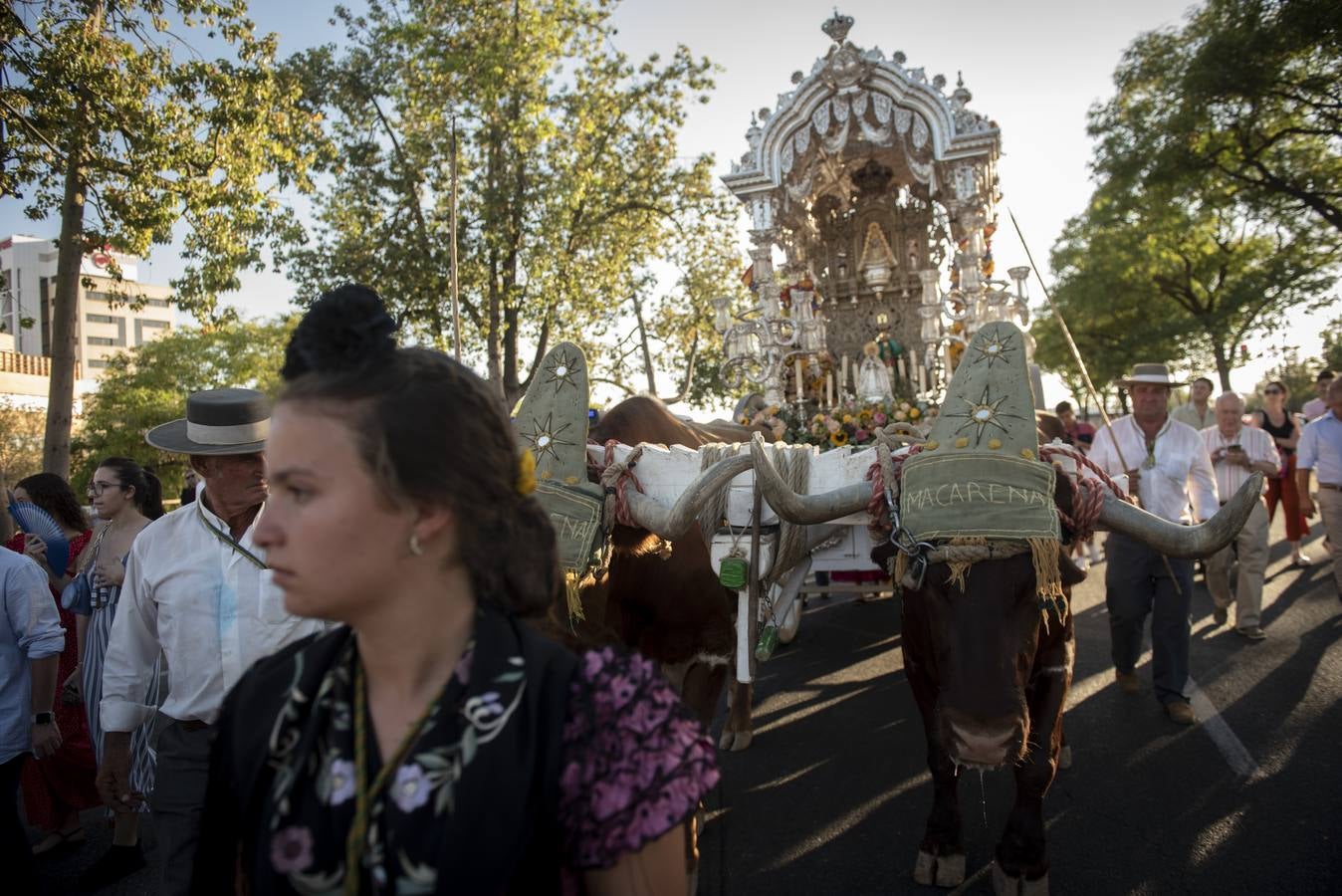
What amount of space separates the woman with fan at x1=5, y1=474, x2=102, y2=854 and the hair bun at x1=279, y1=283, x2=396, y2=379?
397 centimetres

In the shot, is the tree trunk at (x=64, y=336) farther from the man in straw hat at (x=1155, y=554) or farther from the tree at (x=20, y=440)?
the tree at (x=20, y=440)

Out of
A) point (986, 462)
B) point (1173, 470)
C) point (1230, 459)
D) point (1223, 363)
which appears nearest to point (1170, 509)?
point (1173, 470)

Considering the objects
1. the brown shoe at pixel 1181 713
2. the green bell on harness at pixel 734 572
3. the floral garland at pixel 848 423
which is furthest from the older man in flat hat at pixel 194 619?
the brown shoe at pixel 1181 713

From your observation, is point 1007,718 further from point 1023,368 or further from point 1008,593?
point 1023,368

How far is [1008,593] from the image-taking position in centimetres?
319

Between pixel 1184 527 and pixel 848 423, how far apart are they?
9.71 ft

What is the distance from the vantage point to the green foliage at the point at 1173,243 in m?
17.3

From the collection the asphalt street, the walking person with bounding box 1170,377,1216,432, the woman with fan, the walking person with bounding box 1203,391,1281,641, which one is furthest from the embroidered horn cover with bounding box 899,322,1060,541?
the walking person with bounding box 1170,377,1216,432

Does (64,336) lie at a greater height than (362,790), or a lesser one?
greater

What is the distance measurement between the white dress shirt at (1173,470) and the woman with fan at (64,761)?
627cm

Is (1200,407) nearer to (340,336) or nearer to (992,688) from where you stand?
(992,688)

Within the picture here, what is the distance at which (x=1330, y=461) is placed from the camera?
7.28 meters

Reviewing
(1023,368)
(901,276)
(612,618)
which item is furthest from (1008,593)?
(901,276)

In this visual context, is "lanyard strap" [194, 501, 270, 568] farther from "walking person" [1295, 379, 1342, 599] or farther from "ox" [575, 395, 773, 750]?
"walking person" [1295, 379, 1342, 599]
